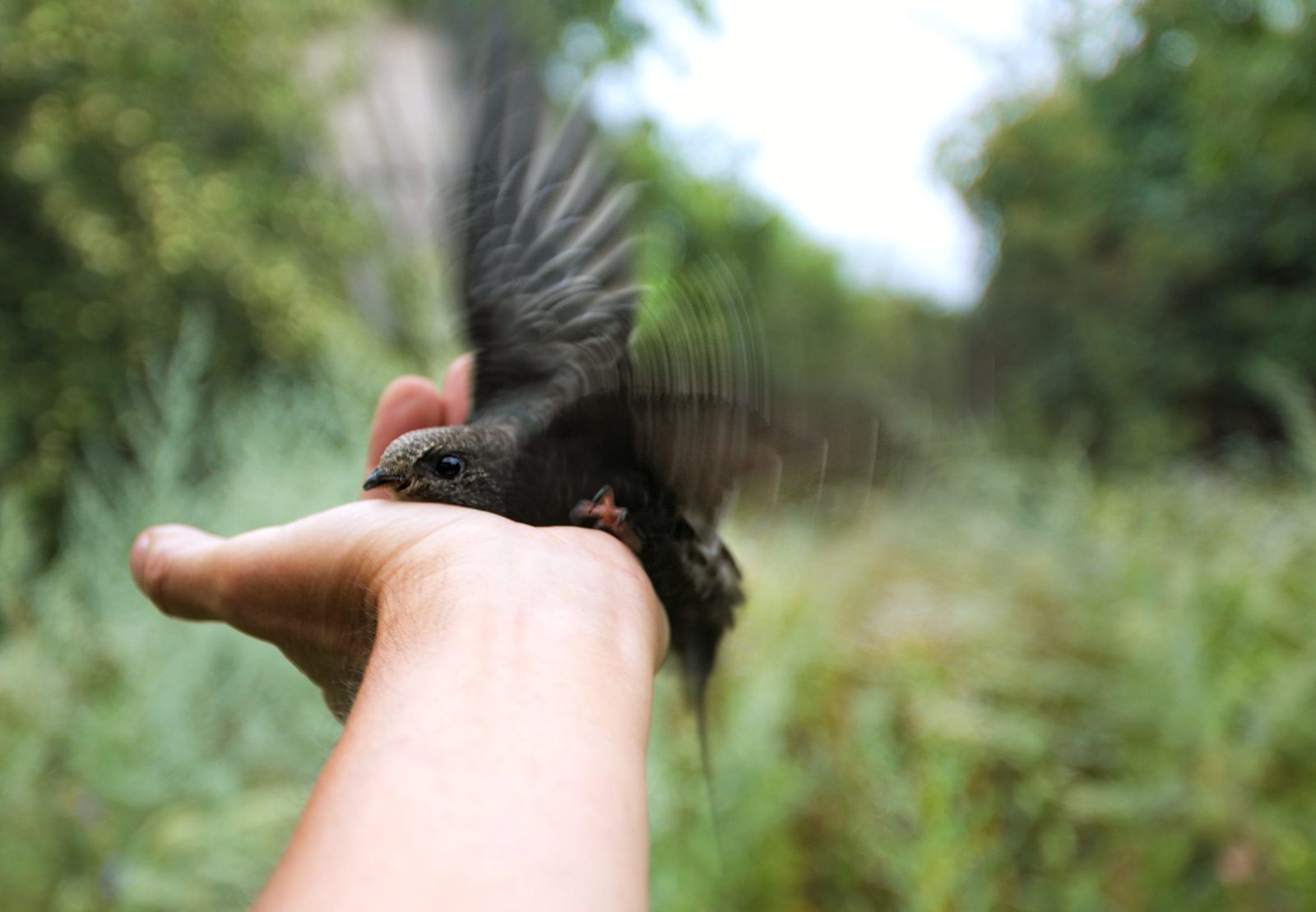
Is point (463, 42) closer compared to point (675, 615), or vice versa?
point (675, 615)

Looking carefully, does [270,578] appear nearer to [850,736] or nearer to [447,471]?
[447,471]

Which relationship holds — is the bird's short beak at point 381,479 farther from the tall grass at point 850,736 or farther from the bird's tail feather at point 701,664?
the bird's tail feather at point 701,664

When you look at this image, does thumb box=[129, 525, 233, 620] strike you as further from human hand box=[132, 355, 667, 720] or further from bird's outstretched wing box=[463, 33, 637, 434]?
bird's outstretched wing box=[463, 33, 637, 434]

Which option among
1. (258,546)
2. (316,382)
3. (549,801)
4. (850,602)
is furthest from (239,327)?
(549,801)

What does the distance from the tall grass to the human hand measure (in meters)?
0.25

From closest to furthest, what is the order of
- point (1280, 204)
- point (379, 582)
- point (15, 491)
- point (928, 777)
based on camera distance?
point (379, 582) → point (928, 777) → point (15, 491) → point (1280, 204)

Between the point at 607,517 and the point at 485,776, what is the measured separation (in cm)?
56

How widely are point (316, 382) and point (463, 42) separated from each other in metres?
3.54

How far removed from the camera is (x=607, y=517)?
123 cm

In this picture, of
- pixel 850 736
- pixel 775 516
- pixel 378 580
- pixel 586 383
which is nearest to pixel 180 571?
pixel 378 580

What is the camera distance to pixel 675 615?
1382 mm

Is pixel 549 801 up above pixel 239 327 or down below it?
below

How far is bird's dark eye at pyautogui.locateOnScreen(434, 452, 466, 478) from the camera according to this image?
1.24 m

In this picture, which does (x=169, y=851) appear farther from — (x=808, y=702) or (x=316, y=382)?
(x=316, y=382)
